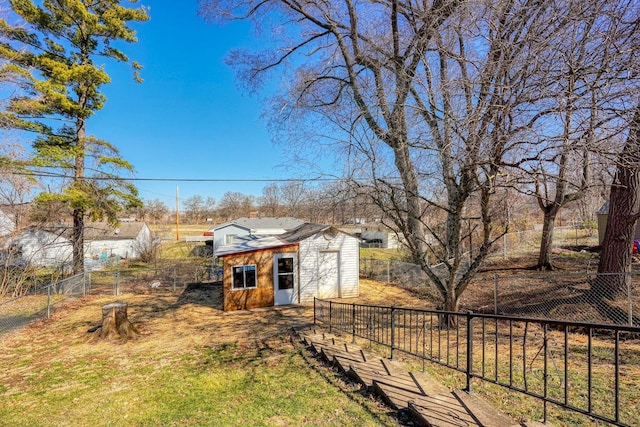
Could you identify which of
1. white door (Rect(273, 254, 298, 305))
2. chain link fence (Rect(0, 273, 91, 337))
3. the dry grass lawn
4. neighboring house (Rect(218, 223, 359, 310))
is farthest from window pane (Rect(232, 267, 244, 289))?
chain link fence (Rect(0, 273, 91, 337))

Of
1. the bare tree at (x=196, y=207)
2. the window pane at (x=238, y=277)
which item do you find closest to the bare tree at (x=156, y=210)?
the bare tree at (x=196, y=207)

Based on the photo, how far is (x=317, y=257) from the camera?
1223 centimetres

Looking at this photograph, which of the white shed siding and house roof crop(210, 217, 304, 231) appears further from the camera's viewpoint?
house roof crop(210, 217, 304, 231)

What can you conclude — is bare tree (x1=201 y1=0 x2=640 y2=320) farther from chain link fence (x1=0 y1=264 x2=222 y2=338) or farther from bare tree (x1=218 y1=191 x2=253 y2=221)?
bare tree (x1=218 y1=191 x2=253 y2=221)

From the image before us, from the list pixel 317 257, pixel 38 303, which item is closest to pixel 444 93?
pixel 317 257

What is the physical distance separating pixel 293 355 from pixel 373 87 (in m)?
5.80

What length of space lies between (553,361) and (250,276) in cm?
927

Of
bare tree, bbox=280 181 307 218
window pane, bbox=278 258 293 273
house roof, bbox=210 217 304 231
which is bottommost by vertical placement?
window pane, bbox=278 258 293 273

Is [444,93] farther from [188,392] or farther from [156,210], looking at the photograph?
[156,210]

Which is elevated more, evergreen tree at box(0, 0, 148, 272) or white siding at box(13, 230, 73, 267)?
evergreen tree at box(0, 0, 148, 272)

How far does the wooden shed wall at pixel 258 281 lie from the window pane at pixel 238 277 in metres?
0.14

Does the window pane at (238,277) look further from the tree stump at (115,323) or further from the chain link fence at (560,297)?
the chain link fence at (560,297)

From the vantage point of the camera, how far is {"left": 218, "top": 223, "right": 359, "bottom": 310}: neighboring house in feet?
35.5

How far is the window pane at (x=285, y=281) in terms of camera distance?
11.5m
